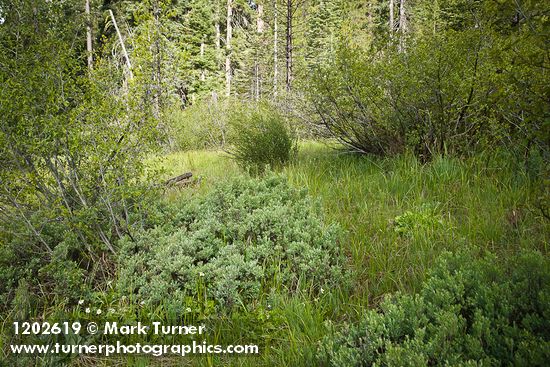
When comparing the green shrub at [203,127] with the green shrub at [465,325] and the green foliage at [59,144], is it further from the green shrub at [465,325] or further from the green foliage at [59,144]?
the green shrub at [465,325]

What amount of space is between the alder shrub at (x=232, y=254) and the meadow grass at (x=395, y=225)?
0.19m

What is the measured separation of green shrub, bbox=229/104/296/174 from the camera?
17.4 ft

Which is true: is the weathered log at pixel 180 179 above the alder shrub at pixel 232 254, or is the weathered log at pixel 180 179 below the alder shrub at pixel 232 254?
above

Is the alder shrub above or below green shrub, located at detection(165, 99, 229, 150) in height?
below

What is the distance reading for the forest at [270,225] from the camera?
168 cm

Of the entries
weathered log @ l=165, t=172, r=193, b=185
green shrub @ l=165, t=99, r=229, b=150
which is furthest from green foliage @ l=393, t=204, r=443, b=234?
green shrub @ l=165, t=99, r=229, b=150

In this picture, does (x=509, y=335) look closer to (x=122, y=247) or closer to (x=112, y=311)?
(x=112, y=311)

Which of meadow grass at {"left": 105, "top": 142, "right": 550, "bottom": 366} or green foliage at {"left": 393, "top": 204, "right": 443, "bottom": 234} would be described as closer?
meadow grass at {"left": 105, "top": 142, "right": 550, "bottom": 366}

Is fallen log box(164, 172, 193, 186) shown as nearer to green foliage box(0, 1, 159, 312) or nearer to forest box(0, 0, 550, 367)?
forest box(0, 0, 550, 367)

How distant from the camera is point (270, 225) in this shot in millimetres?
2896

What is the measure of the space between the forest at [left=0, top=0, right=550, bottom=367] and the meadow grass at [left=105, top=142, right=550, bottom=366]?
18 millimetres

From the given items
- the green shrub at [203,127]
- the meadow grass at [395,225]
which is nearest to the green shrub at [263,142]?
Result: the meadow grass at [395,225]

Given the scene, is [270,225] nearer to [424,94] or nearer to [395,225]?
[395,225]

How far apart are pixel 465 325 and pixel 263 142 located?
13.5ft
